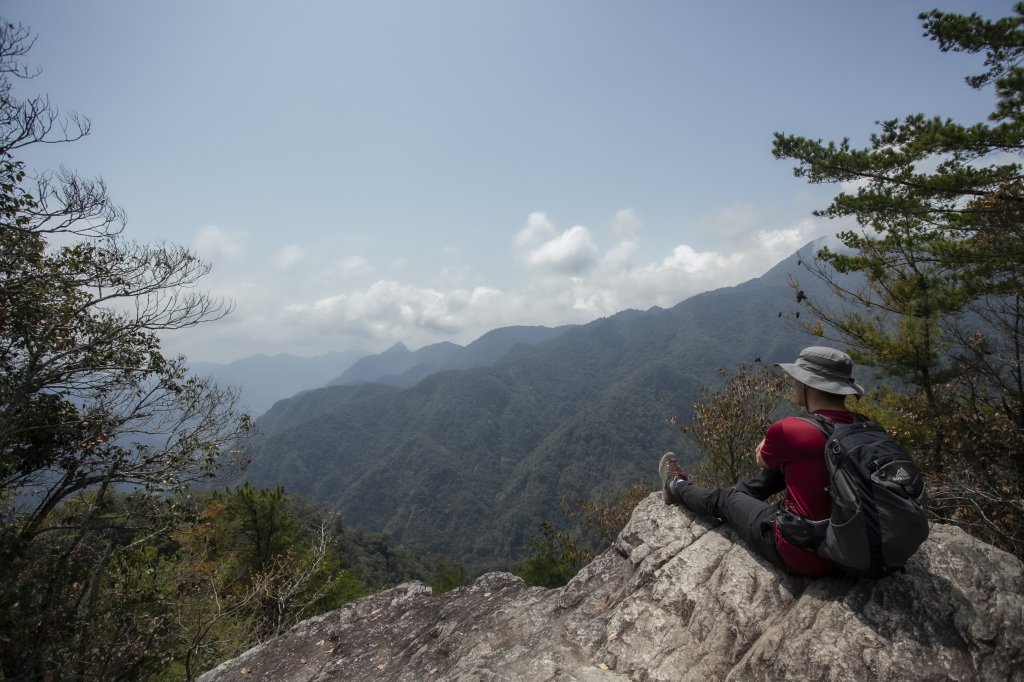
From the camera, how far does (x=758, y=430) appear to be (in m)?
16.1

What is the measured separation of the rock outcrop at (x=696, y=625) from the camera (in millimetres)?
3262

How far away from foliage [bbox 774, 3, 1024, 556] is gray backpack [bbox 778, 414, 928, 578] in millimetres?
5853

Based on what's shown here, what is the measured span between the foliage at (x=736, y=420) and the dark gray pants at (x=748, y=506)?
37.9 ft

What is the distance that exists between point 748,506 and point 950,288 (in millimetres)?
15677

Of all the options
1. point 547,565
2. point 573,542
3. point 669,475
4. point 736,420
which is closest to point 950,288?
point 736,420

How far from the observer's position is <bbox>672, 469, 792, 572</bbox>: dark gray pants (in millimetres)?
4348

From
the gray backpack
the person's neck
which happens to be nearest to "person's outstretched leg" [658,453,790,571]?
the gray backpack

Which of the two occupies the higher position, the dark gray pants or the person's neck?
the person's neck

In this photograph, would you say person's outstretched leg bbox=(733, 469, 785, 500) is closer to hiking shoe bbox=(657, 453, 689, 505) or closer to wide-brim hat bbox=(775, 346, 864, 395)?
hiking shoe bbox=(657, 453, 689, 505)

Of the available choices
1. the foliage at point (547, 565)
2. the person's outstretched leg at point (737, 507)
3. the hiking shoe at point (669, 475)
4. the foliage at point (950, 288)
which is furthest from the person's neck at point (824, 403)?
the foliage at point (547, 565)

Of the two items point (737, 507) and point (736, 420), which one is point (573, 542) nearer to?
point (736, 420)

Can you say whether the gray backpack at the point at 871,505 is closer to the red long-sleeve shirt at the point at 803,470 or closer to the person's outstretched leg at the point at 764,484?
the red long-sleeve shirt at the point at 803,470

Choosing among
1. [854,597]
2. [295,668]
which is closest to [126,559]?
[295,668]

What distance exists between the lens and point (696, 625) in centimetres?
422
